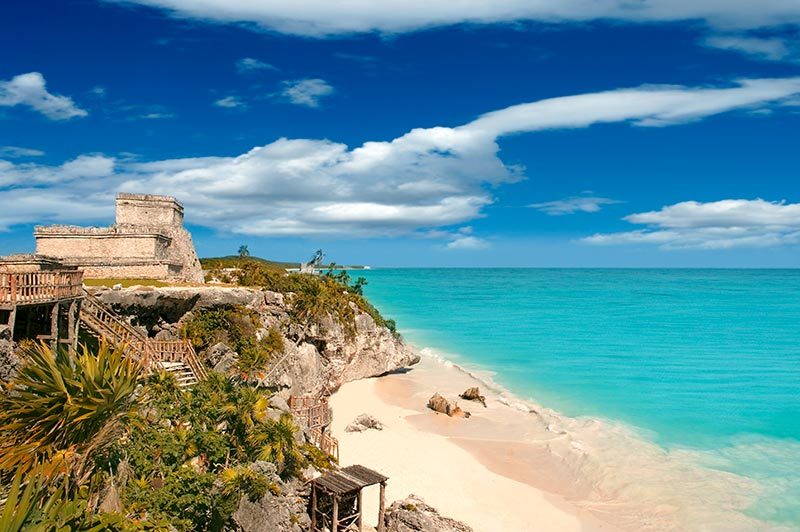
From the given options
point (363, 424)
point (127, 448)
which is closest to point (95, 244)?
point (363, 424)

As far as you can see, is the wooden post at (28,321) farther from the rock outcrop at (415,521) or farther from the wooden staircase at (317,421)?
the rock outcrop at (415,521)

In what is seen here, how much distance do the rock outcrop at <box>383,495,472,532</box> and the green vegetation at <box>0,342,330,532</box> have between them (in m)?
2.35

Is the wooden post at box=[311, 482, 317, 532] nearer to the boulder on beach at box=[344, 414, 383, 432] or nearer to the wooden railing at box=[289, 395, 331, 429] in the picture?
the wooden railing at box=[289, 395, 331, 429]

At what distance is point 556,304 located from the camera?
347 feet

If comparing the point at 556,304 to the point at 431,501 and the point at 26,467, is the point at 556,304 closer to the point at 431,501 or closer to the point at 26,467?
the point at 431,501

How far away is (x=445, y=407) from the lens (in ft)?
95.0

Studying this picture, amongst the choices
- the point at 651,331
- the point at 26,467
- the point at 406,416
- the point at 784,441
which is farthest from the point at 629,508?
the point at 651,331

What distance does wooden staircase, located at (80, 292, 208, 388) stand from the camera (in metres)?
19.2

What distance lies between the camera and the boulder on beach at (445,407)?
2869cm

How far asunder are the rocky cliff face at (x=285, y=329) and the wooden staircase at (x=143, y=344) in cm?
114

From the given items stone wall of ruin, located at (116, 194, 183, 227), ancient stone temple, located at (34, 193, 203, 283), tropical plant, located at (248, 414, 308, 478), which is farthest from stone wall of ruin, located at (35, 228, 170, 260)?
tropical plant, located at (248, 414, 308, 478)

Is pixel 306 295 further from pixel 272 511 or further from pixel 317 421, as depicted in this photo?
pixel 272 511

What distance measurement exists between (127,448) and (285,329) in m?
14.5

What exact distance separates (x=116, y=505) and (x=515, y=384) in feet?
98.6
